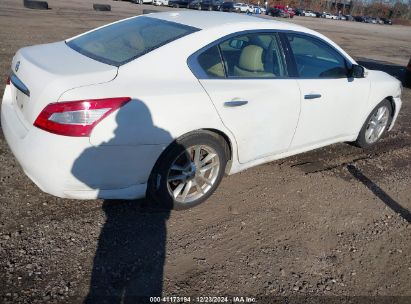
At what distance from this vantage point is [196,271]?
2783 mm

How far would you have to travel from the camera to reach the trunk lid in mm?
2697

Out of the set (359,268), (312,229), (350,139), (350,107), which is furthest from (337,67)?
(359,268)

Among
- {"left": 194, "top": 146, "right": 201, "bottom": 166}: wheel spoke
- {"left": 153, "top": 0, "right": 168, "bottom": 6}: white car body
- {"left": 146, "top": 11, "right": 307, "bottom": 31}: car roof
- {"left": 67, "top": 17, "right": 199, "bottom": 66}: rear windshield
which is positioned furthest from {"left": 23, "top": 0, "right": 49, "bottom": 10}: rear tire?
{"left": 194, "top": 146, "right": 201, "bottom": 166}: wheel spoke

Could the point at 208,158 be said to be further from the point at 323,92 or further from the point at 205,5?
the point at 205,5

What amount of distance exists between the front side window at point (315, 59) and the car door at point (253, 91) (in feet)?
0.88

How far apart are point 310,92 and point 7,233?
9.91 ft

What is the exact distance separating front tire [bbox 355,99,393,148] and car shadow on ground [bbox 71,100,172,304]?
3186 millimetres

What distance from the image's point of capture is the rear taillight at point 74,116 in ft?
8.61

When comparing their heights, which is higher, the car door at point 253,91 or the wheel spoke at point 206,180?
the car door at point 253,91

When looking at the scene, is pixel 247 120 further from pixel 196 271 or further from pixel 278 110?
pixel 196 271

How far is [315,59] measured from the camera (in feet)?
14.0

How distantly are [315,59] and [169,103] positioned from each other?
83.7 inches

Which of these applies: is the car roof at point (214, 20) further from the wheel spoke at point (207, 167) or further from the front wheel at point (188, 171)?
the wheel spoke at point (207, 167)

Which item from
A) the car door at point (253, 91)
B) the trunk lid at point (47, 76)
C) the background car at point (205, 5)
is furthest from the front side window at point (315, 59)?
the background car at point (205, 5)
